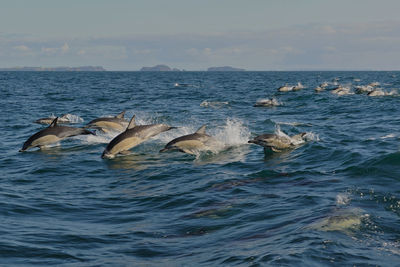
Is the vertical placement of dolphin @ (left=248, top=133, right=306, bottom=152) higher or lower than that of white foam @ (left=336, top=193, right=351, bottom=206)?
higher

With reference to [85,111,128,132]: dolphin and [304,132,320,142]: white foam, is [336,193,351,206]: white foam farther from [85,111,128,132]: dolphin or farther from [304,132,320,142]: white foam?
[85,111,128,132]: dolphin

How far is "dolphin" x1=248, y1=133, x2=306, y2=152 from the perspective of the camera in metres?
15.0

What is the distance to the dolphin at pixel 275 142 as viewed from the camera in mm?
15008

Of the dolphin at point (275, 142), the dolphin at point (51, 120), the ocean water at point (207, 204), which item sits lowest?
the ocean water at point (207, 204)

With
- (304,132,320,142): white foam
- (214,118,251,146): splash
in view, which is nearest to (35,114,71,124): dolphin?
(214,118,251,146): splash

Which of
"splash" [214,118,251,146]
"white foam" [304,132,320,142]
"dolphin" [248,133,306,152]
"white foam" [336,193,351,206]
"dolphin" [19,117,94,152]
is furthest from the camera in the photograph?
"splash" [214,118,251,146]

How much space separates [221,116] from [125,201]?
17.1m

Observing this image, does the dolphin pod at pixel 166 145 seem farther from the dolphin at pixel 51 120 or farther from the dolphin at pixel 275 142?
the dolphin at pixel 51 120

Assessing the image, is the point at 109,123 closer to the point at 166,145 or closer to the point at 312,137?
the point at 166,145

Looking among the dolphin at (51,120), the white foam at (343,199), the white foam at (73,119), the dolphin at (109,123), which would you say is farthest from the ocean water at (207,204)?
the white foam at (73,119)

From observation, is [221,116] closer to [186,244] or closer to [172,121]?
[172,121]

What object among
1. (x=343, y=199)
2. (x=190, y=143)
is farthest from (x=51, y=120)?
(x=343, y=199)

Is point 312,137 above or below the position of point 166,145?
below

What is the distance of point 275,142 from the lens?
15.5m
